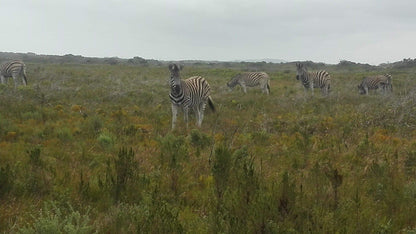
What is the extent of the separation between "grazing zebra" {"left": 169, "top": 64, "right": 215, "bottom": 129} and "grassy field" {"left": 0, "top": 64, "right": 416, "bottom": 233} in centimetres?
64

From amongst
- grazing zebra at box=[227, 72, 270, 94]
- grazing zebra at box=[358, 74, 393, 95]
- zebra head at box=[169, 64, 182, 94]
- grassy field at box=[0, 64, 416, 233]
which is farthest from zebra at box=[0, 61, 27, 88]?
grazing zebra at box=[358, 74, 393, 95]

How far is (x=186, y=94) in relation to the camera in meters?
11.0

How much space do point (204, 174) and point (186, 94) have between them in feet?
18.7

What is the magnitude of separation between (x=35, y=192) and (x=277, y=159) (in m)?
4.46

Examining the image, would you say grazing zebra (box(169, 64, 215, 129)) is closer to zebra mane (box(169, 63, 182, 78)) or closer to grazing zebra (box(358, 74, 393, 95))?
zebra mane (box(169, 63, 182, 78))

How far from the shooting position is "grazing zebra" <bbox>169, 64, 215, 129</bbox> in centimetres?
1048

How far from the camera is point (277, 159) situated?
6.71m

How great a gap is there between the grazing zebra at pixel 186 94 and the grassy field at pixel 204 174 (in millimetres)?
642

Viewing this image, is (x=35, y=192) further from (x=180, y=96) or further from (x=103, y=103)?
(x=103, y=103)

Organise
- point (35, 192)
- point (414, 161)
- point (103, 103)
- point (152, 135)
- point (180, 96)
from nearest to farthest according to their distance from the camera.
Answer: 1. point (35, 192)
2. point (414, 161)
3. point (152, 135)
4. point (180, 96)
5. point (103, 103)

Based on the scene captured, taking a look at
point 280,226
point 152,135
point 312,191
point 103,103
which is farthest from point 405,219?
point 103,103

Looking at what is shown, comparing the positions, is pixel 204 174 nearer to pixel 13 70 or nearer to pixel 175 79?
pixel 175 79

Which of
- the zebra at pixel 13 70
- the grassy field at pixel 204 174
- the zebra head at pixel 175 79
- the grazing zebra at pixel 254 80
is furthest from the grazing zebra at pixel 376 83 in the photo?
the zebra at pixel 13 70

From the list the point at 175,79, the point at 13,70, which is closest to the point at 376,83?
the point at 175,79
